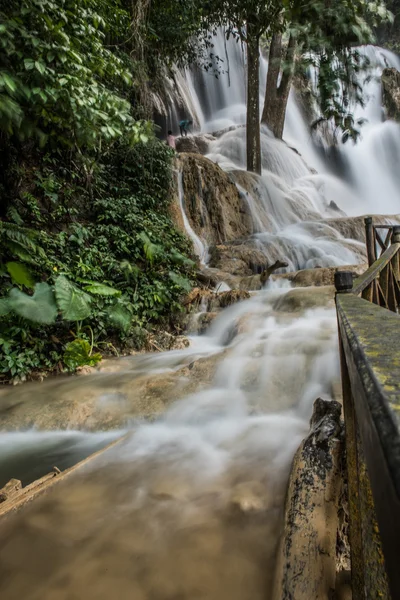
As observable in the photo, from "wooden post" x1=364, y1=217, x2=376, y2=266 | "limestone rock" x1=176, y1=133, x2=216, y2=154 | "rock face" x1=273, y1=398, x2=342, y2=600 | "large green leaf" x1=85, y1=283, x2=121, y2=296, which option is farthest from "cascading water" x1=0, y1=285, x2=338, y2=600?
"limestone rock" x1=176, y1=133, x2=216, y2=154

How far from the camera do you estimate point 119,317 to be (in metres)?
5.36

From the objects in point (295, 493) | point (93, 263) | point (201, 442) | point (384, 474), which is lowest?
point (201, 442)

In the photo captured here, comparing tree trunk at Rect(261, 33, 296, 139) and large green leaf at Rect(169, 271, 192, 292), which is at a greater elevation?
tree trunk at Rect(261, 33, 296, 139)

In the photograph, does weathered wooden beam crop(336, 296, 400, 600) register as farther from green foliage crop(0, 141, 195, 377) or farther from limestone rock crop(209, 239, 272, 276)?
limestone rock crop(209, 239, 272, 276)

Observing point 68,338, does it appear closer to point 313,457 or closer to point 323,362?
point 323,362

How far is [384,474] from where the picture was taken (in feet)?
0.87

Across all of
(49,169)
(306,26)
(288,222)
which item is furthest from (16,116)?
(288,222)

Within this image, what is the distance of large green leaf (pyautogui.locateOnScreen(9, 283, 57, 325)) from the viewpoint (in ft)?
14.4

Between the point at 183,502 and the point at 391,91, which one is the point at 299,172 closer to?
the point at 391,91

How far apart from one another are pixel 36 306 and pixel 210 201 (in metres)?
6.69

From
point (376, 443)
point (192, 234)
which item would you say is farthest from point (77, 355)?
point (192, 234)

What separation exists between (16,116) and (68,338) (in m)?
2.92

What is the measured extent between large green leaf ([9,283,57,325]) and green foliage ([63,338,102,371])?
1.51ft

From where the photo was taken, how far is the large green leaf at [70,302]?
4621 millimetres
